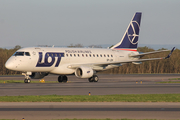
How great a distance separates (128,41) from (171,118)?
38670 mm

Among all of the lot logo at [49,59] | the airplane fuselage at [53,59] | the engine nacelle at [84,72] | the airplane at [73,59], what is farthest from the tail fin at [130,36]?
the lot logo at [49,59]

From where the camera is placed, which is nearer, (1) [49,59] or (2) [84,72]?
(1) [49,59]

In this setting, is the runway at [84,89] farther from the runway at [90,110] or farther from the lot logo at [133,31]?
the lot logo at [133,31]

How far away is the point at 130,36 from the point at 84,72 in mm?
12827

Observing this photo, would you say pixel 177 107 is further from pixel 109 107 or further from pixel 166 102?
pixel 109 107

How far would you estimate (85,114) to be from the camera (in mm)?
15141

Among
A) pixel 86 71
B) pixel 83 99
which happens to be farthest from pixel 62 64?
pixel 83 99

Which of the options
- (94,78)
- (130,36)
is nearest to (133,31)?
(130,36)

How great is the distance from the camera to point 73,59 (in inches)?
1772

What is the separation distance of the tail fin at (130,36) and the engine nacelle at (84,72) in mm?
10130

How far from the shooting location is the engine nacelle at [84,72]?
42531 millimetres

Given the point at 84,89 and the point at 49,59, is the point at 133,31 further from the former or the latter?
the point at 84,89

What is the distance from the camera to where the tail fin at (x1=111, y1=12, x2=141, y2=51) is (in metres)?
52.1

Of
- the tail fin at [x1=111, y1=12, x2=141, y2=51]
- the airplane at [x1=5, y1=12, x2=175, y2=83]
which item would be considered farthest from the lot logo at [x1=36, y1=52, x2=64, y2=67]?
the tail fin at [x1=111, y1=12, x2=141, y2=51]
